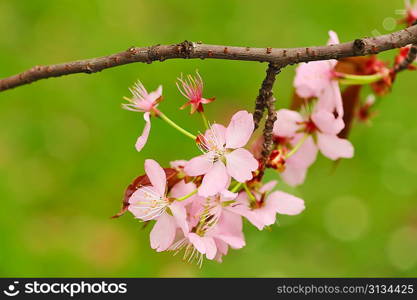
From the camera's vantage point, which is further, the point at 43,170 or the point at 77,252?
the point at 43,170

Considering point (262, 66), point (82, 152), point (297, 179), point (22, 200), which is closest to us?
point (297, 179)

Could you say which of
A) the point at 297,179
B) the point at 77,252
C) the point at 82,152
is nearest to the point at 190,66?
the point at 82,152

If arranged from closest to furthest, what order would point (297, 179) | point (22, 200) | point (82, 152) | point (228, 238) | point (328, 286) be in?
point (228, 238) → point (297, 179) → point (328, 286) → point (22, 200) → point (82, 152)

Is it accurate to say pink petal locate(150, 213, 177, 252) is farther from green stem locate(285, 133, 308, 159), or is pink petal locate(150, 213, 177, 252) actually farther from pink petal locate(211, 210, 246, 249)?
green stem locate(285, 133, 308, 159)

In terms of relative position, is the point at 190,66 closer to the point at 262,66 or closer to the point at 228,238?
the point at 262,66

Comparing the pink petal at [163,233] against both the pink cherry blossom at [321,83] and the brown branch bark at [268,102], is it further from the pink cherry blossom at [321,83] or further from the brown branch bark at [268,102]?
the pink cherry blossom at [321,83]

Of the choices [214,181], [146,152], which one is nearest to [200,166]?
[214,181]

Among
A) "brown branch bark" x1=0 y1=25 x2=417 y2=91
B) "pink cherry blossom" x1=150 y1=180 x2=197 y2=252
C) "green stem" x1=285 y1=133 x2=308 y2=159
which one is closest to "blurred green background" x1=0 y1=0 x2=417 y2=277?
"green stem" x1=285 y1=133 x2=308 y2=159

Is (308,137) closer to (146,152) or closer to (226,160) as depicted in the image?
(226,160)
